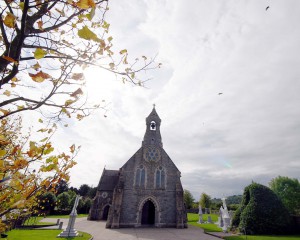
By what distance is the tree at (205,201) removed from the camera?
61.0 metres

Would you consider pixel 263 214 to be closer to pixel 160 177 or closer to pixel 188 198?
pixel 160 177

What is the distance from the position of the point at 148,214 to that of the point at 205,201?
43.4 meters

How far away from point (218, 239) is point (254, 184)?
8750 millimetres

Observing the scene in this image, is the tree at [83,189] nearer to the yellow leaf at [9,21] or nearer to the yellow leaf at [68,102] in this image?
the yellow leaf at [68,102]

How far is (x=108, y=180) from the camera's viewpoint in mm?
34750

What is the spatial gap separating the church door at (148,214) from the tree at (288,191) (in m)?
27.1

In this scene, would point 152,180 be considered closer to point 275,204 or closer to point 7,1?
point 275,204

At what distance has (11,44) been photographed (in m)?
2.31

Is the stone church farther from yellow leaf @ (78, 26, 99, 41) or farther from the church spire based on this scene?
yellow leaf @ (78, 26, 99, 41)

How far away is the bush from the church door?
39.3 feet

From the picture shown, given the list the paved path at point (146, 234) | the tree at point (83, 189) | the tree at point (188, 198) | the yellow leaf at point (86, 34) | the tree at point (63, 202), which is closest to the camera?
the yellow leaf at point (86, 34)

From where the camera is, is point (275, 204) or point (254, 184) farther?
point (254, 184)

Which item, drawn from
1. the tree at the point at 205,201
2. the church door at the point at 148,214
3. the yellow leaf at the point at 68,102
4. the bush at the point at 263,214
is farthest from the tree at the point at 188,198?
the yellow leaf at the point at 68,102

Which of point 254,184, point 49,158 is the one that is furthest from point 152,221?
point 49,158
